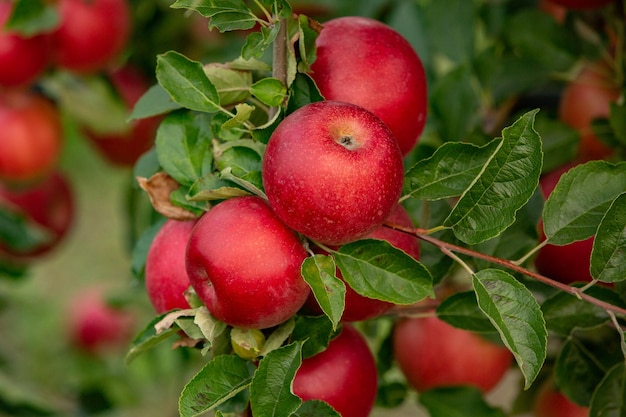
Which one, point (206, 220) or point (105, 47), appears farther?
point (105, 47)

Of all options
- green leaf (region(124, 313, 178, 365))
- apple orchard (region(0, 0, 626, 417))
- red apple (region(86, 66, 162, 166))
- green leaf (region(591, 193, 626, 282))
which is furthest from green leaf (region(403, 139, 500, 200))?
red apple (region(86, 66, 162, 166))

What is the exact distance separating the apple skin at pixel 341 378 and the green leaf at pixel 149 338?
115 mm

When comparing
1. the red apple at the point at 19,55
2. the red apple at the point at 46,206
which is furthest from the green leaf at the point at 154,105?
the red apple at the point at 46,206

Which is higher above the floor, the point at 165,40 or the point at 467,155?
the point at 467,155

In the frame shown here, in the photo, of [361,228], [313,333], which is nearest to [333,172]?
[361,228]

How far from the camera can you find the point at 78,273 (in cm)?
289

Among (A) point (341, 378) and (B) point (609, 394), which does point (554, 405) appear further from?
(A) point (341, 378)

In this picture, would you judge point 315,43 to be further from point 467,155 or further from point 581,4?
point 581,4

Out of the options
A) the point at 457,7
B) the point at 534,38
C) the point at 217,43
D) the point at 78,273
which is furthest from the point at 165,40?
the point at 78,273

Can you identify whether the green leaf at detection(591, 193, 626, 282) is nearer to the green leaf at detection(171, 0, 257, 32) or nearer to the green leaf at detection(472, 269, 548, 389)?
the green leaf at detection(472, 269, 548, 389)

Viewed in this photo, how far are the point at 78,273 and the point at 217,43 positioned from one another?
5.23 ft

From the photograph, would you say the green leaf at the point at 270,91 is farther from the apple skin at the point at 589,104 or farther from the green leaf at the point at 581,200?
the apple skin at the point at 589,104

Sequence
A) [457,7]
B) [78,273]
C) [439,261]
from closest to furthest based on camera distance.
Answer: [439,261] < [457,7] < [78,273]

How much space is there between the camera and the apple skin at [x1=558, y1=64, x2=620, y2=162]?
3.39 feet
